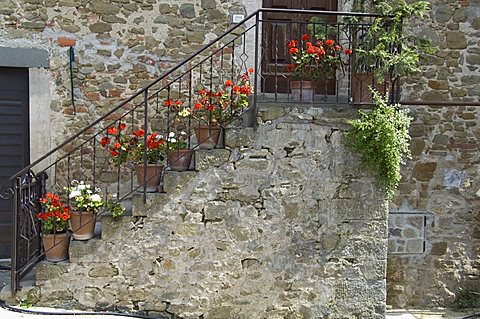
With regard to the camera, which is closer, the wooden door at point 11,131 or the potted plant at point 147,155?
the potted plant at point 147,155

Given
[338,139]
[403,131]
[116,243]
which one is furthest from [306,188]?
[116,243]

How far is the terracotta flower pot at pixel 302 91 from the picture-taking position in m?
4.71

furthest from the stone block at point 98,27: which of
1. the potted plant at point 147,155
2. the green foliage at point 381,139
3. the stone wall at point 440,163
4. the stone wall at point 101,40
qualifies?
the stone wall at point 440,163

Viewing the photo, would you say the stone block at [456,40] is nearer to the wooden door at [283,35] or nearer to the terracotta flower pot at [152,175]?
the wooden door at [283,35]

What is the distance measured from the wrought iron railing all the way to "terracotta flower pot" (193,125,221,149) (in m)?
0.06

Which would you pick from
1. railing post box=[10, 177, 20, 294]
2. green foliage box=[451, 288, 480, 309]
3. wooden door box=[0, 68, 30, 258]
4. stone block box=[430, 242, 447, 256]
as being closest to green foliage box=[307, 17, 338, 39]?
stone block box=[430, 242, 447, 256]

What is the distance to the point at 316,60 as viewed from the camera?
4.68 meters

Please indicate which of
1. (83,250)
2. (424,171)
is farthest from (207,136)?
(424,171)

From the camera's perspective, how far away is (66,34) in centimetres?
557

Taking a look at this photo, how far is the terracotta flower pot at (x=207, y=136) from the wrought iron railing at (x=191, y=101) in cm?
6

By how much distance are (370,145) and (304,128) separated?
2.03ft

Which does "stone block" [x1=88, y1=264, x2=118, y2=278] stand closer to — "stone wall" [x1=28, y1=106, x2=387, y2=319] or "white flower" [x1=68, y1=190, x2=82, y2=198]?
"stone wall" [x1=28, y1=106, x2=387, y2=319]

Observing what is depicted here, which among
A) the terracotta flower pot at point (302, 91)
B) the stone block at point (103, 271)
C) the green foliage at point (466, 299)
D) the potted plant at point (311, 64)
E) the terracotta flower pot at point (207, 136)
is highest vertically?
the potted plant at point (311, 64)

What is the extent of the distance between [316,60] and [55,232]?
2846 mm
